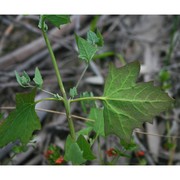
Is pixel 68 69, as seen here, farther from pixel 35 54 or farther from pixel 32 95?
pixel 32 95

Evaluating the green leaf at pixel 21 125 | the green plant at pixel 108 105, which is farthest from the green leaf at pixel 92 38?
Result: the green leaf at pixel 21 125

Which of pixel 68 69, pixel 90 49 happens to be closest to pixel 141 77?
pixel 68 69

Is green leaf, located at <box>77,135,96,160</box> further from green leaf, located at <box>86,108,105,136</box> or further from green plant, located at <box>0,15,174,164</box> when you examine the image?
green leaf, located at <box>86,108,105,136</box>

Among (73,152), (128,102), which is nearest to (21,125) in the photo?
(73,152)

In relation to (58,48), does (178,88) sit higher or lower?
lower

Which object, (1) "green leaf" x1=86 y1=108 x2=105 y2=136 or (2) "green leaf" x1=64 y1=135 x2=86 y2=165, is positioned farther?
(1) "green leaf" x1=86 y1=108 x2=105 y2=136

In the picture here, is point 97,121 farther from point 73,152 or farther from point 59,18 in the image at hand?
point 59,18

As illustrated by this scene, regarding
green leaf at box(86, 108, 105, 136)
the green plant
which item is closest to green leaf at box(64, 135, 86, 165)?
the green plant
